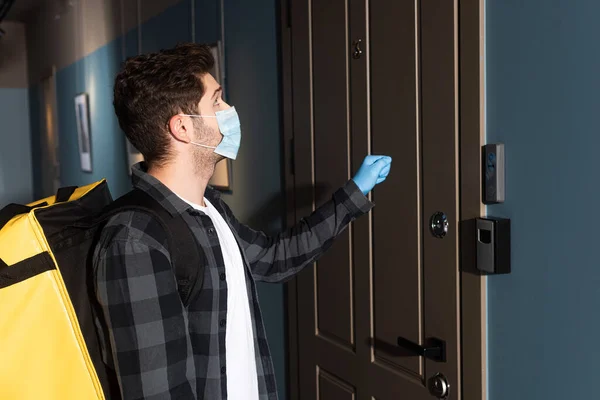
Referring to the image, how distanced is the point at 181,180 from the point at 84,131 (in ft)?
14.2

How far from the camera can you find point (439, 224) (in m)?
1.93

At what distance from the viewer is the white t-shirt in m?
1.66

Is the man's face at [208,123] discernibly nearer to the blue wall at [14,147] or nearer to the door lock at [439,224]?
the door lock at [439,224]

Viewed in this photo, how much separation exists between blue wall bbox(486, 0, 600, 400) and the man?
0.41 metres

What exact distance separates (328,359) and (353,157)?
2.57 ft

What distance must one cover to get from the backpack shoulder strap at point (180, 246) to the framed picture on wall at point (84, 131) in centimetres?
429

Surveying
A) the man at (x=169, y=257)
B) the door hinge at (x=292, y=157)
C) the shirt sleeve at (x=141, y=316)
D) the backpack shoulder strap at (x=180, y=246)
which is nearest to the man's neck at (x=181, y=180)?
the man at (x=169, y=257)

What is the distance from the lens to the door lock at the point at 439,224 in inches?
75.1

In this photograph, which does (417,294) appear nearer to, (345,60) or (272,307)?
(345,60)

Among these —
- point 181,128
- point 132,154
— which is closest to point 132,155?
point 132,154

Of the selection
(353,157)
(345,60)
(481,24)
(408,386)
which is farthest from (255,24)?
(408,386)

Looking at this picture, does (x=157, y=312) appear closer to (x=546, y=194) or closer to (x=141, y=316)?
(x=141, y=316)

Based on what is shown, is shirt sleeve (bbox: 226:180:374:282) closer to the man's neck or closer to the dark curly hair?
the man's neck

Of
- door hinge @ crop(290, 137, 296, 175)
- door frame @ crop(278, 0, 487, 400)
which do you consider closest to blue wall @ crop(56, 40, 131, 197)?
door hinge @ crop(290, 137, 296, 175)
